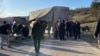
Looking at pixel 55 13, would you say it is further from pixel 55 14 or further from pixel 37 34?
pixel 37 34

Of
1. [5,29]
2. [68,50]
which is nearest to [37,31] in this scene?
Answer: [68,50]

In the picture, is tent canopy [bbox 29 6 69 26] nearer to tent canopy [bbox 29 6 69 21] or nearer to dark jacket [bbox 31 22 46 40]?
tent canopy [bbox 29 6 69 21]

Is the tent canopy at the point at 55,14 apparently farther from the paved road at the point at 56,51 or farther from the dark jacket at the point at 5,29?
the dark jacket at the point at 5,29

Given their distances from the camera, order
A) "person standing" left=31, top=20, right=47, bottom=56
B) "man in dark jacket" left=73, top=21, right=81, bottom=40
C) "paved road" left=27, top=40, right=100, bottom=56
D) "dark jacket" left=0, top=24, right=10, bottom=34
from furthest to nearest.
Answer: "man in dark jacket" left=73, top=21, right=81, bottom=40 → "dark jacket" left=0, top=24, right=10, bottom=34 → "paved road" left=27, top=40, right=100, bottom=56 → "person standing" left=31, top=20, right=47, bottom=56

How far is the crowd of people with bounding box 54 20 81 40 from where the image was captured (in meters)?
28.6

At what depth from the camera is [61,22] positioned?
28.5m

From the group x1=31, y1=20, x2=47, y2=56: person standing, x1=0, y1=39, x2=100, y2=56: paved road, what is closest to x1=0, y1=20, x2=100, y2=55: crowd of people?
x1=31, y1=20, x2=47, y2=56: person standing

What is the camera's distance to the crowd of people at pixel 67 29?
94.0 feet

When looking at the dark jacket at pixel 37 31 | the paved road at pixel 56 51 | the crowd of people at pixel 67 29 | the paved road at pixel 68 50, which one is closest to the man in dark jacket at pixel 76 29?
the crowd of people at pixel 67 29

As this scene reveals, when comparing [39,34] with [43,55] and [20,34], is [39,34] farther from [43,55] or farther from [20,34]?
[20,34]

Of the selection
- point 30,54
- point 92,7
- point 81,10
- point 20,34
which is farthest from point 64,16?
point 81,10

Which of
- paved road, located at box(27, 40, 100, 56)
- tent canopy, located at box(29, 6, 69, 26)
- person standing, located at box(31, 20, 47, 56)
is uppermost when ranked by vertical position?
tent canopy, located at box(29, 6, 69, 26)

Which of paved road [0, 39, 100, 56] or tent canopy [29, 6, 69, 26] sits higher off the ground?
tent canopy [29, 6, 69, 26]

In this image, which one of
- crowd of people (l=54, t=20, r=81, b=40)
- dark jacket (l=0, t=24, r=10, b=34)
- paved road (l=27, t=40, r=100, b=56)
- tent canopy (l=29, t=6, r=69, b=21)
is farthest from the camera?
tent canopy (l=29, t=6, r=69, b=21)
